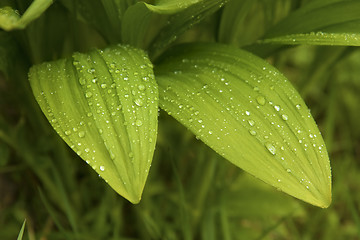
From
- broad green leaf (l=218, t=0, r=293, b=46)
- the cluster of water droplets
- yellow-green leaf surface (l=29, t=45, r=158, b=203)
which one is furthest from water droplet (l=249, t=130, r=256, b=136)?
broad green leaf (l=218, t=0, r=293, b=46)

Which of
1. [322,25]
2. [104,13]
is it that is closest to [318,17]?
[322,25]

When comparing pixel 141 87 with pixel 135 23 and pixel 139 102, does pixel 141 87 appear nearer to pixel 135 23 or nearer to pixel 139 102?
pixel 139 102

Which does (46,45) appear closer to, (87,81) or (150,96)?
(87,81)

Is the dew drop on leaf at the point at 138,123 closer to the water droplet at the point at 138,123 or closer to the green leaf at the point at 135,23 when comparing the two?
the water droplet at the point at 138,123

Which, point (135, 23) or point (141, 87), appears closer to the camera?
point (141, 87)

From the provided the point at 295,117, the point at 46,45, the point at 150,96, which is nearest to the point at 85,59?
the point at 150,96

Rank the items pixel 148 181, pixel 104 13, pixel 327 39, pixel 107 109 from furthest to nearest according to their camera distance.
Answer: pixel 148 181, pixel 104 13, pixel 327 39, pixel 107 109

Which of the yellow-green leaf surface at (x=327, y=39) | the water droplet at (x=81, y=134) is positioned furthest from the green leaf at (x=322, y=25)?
the water droplet at (x=81, y=134)

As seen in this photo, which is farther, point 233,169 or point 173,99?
point 233,169
